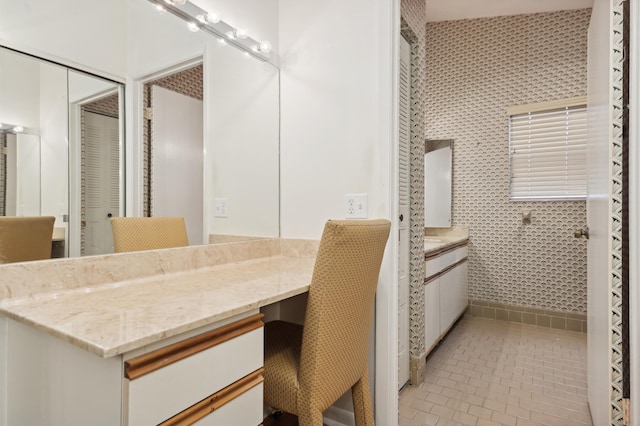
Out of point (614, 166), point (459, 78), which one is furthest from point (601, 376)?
point (459, 78)

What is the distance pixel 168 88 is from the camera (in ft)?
4.95

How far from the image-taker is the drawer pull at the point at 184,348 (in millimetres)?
709

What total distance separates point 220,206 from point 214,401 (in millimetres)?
1029

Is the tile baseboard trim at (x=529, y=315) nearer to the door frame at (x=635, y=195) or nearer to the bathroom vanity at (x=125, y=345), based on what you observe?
the door frame at (x=635, y=195)

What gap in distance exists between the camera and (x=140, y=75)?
136cm

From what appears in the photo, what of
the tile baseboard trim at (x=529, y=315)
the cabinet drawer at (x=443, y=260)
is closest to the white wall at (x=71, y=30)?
the cabinet drawer at (x=443, y=260)

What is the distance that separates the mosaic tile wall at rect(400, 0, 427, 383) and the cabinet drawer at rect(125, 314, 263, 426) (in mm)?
1316

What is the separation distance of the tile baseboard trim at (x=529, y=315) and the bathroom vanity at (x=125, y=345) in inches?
114

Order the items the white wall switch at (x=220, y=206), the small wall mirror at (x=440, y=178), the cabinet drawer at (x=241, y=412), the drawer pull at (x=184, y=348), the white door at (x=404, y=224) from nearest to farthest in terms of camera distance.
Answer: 1. the drawer pull at (x=184, y=348)
2. the cabinet drawer at (x=241, y=412)
3. the white wall switch at (x=220, y=206)
4. the white door at (x=404, y=224)
5. the small wall mirror at (x=440, y=178)

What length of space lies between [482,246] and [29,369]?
352 cm

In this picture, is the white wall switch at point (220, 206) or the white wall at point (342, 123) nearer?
the white wall at point (342, 123)

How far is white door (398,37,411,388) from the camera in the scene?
200cm

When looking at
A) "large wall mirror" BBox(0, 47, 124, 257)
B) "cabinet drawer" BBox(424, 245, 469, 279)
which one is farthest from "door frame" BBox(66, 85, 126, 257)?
"cabinet drawer" BBox(424, 245, 469, 279)

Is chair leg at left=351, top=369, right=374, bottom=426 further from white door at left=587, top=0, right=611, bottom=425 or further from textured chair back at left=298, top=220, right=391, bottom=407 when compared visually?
white door at left=587, top=0, right=611, bottom=425
